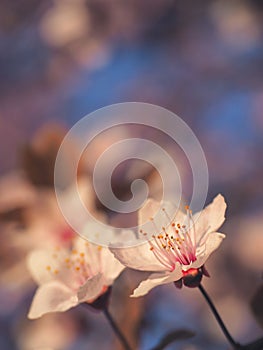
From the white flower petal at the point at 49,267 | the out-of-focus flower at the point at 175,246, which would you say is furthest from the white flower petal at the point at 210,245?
the white flower petal at the point at 49,267

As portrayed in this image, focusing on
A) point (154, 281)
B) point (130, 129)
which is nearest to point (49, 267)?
point (154, 281)

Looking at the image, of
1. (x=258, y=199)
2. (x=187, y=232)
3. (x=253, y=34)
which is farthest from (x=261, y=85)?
(x=187, y=232)

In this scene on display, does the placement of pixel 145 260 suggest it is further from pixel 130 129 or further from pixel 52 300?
pixel 130 129

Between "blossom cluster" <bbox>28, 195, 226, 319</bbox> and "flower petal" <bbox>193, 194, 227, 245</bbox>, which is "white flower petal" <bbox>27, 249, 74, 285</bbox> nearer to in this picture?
"blossom cluster" <bbox>28, 195, 226, 319</bbox>

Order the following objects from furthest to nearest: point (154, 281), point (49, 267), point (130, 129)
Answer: point (130, 129)
point (49, 267)
point (154, 281)

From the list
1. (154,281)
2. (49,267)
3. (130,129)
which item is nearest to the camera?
(154,281)

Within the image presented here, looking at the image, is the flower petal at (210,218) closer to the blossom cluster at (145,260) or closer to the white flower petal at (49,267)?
the blossom cluster at (145,260)

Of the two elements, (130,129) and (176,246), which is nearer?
(176,246)

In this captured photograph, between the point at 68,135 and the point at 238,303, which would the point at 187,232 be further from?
the point at 68,135
